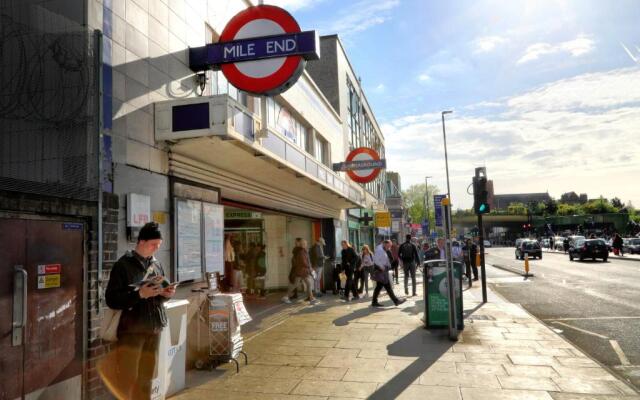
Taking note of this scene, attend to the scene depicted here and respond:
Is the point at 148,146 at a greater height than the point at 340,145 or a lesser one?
lesser

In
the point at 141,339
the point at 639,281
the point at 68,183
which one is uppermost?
the point at 68,183

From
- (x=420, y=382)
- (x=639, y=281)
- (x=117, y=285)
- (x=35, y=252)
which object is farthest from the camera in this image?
(x=639, y=281)

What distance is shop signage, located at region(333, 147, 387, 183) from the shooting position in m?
15.5

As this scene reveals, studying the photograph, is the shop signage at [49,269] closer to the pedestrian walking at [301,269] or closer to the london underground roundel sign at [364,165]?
the pedestrian walking at [301,269]

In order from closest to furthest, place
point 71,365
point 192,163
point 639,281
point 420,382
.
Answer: point 71,365 → point 420,382 → point 192,163 → point 639,281

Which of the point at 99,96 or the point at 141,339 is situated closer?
the point at 141,339

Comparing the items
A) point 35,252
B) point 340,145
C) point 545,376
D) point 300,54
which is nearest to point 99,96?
point 35,252

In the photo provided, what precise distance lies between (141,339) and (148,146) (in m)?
3.21

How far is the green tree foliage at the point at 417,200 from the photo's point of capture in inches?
3204

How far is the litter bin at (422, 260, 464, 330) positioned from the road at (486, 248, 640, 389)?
1965mm

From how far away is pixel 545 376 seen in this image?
18.7ft

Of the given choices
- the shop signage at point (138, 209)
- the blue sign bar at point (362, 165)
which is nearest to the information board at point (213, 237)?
the shop signage at point (138, 209)

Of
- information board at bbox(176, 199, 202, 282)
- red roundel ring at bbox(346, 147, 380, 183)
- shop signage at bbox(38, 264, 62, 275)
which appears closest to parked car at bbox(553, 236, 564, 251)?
red roundel ring at bbox(346, 147, 380, 183)

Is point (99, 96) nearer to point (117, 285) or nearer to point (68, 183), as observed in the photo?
point (68, 183)
